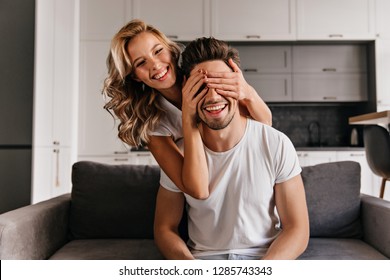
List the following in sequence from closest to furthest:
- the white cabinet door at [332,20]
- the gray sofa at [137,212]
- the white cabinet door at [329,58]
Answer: the gray sofa at [137,212], the white cabinet door at [332,20], the white cabinet door at [329,58]

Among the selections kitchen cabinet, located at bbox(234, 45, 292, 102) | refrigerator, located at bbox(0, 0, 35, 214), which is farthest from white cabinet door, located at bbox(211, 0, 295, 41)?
refrigerator, located at bbox(0, 0, 35, 214)

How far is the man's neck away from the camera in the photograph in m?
0.76

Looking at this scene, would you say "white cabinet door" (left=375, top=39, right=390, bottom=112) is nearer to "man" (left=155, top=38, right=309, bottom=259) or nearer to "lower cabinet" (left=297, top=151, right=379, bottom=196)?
"lower cabinet" (left=297, top=151, right=379, bottom=196)

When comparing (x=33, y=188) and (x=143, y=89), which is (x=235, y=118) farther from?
(x=33, y=188)

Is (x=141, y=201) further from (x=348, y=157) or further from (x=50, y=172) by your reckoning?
(x=348, y=157)

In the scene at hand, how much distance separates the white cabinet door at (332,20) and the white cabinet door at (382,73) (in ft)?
0.39

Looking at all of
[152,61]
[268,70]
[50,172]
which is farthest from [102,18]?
[152,61]

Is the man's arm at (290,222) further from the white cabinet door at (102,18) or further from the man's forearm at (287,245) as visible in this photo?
the white cabinet door at (102,18)

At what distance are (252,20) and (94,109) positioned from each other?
1069mm

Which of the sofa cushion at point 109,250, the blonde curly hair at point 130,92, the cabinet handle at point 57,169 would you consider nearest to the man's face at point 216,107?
the blonde curly hair at point 130,92

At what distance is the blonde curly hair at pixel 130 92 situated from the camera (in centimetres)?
81

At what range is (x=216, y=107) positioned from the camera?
0.71 meters
